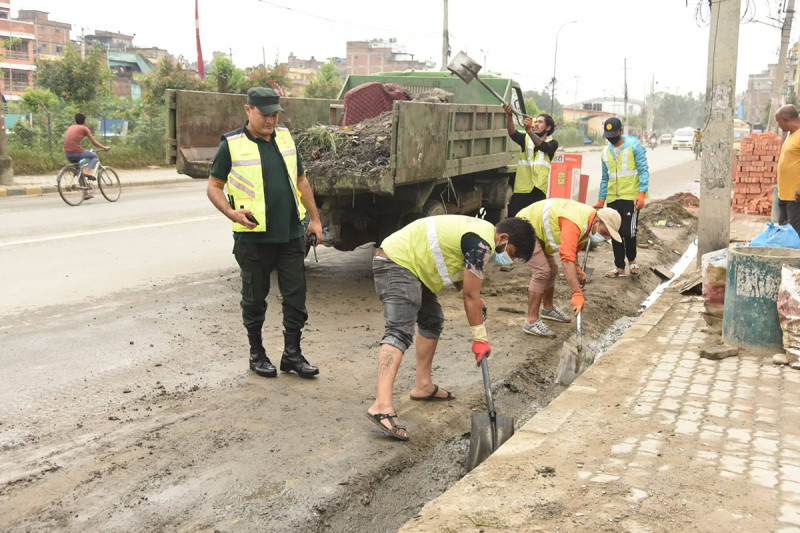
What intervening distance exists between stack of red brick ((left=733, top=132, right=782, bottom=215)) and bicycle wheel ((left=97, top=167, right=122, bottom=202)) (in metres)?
12.3

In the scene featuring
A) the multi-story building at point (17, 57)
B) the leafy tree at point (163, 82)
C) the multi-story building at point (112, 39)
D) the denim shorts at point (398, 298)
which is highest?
the multi-story building at point (112, 39)

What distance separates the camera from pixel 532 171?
8.36 metres

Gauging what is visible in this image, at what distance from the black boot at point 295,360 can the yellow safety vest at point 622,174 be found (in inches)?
182

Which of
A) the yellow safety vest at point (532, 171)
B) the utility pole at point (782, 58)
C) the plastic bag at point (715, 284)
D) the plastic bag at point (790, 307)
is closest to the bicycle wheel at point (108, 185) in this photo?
the yellow safety vest at point (532, 171)

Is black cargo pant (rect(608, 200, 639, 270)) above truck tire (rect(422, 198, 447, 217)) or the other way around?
the other way around

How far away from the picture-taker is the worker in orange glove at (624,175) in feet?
26.9

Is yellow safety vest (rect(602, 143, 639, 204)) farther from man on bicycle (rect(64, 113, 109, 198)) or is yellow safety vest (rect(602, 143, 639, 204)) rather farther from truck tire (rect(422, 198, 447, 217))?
man on bicycle (rect(64, 113, 109, 198))

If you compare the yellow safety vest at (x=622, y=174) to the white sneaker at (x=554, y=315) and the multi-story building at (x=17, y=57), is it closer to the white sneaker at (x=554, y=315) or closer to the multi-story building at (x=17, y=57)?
the white sneaker at (x=554, y=315)

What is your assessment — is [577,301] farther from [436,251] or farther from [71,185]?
[71,185]

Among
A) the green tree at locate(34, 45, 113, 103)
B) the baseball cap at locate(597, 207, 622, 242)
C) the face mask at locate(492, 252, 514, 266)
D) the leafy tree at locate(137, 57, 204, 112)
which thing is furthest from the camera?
the leafy tree at locate(137, 57, 204, 112)

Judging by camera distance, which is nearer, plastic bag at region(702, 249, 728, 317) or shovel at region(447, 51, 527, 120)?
plastic bag at region(702, 249, 728, 317)

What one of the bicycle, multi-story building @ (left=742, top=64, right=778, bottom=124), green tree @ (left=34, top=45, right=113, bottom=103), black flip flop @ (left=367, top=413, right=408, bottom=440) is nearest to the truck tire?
black flip flop @ (left=367, top=413, right=408, bottom=440)

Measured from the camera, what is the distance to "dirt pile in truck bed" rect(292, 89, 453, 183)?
271 inches

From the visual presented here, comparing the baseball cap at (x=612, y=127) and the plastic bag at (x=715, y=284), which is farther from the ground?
the baseball cap at (x=612, y=127)
